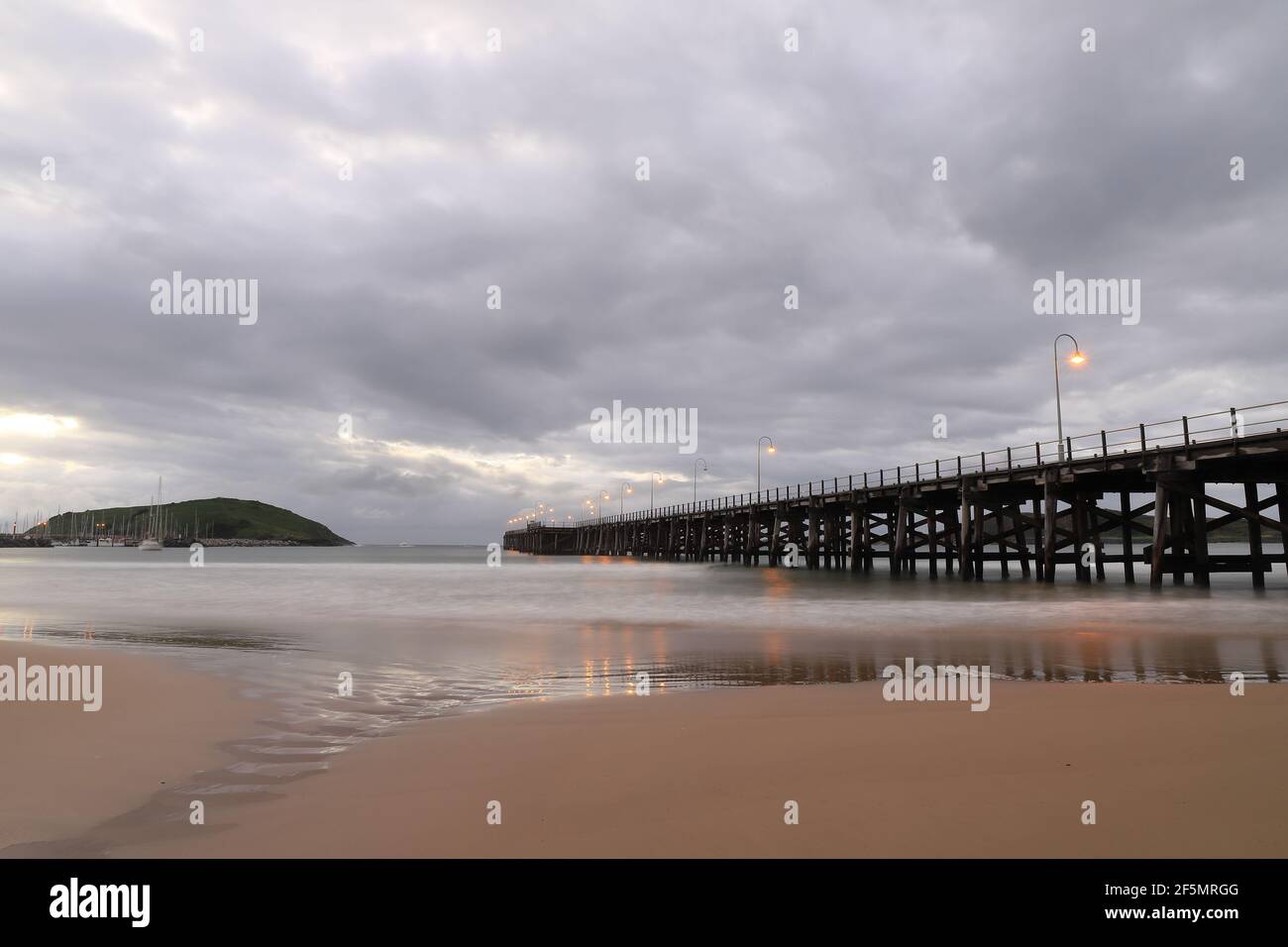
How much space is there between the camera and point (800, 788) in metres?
4.16

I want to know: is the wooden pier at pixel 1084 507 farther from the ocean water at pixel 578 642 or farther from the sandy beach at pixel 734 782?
the sandy beach at pixel 734 782

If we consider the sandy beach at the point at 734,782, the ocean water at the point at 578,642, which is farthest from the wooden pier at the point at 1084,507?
the sandy beach at the point at 734,782

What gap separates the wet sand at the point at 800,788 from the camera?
133 inches

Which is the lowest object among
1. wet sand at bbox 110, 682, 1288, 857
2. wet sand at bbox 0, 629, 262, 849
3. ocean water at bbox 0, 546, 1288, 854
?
ocean water at bbox 0, 546, 1288, 854

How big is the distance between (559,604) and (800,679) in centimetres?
1614

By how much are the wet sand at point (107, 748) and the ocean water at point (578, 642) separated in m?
0.24

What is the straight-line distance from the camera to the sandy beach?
3.40m

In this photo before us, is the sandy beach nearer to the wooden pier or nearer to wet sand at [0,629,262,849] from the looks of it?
wet sand at [0,629,262,849]

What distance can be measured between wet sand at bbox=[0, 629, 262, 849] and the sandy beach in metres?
0.03

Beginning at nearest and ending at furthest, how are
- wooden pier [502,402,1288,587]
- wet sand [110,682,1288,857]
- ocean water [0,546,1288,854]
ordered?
wet sand [110,682,1288,857], ocean water [0,546,1288,854], wooden pier [502,402,1288,587]

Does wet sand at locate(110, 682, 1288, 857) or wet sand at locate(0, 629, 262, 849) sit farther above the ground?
wet sand at locate(0, 629, 262, 849)

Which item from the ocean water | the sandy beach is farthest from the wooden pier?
the sandy beach

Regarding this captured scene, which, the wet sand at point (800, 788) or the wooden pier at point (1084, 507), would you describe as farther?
the wooden pier at point (1084, 507)
